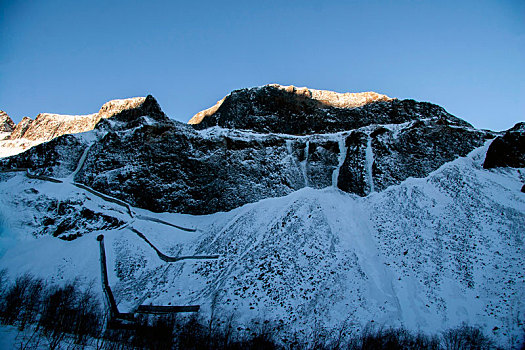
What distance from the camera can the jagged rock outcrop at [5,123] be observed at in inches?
2562

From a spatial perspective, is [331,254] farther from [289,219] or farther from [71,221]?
[71,221]

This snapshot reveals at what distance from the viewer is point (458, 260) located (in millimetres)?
18391

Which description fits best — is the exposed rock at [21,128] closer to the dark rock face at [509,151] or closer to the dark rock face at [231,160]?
the dark rock face at [231,160]

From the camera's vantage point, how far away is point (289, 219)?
2458 centimetres

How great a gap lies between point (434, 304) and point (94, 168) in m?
37.3

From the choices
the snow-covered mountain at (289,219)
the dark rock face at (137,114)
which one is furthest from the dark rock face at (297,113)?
the dark rock face at (137,114)

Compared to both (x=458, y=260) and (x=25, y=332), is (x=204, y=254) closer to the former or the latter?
(x=25, y=332)

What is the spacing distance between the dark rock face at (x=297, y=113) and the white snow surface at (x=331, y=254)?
764 inches

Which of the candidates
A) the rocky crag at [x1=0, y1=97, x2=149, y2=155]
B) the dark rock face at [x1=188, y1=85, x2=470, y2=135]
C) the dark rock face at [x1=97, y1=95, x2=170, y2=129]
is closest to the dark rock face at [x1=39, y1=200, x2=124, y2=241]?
the dark rock face at [x1=97, y1=95, x2=170, y2=129]

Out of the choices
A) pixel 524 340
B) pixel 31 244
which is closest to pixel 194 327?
pixel 524 340

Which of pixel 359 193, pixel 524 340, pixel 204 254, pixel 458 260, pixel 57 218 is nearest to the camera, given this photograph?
pixel 524 340

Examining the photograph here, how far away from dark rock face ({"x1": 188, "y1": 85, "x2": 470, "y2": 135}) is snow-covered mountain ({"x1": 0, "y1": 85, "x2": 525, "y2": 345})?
173 cm

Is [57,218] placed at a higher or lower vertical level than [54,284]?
higher

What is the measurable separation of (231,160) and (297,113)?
20604mm
